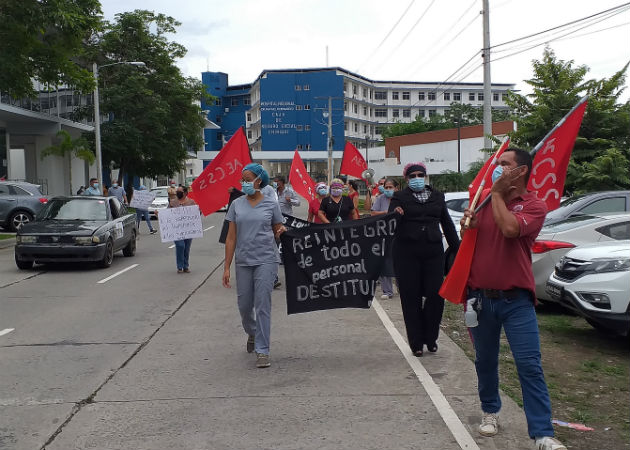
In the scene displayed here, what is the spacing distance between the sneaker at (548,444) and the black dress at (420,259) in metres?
2.71

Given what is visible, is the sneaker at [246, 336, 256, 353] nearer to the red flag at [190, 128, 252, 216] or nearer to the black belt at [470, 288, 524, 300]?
the black belt at [470, 288, 524, 300]

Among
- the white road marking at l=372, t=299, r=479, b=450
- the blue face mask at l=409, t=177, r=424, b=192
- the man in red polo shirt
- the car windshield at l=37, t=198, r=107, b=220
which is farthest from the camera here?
the car windshield at l=37, t=198, r=107, b=220

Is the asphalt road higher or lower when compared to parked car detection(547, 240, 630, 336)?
lower

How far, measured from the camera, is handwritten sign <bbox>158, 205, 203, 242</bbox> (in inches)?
538

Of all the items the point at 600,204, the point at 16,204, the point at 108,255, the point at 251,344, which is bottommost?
the point at 251,344

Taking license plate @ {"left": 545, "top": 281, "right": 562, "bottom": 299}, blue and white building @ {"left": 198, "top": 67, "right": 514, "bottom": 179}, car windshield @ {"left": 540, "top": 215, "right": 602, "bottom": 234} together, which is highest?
blue and white building @ {"left": 198, "top": 67, "right": 514, "bottom": 179}

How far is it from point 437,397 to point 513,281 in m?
1.61

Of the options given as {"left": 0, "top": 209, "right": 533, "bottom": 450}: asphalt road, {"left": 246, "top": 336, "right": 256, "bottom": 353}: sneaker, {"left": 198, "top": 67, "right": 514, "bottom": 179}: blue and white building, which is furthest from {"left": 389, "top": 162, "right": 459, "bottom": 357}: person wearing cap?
{"left": 198, "top": 67, "right": 514, "bottom": 179}: blue and white building

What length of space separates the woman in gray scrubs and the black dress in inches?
49.8

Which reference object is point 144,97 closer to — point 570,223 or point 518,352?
point 570,223

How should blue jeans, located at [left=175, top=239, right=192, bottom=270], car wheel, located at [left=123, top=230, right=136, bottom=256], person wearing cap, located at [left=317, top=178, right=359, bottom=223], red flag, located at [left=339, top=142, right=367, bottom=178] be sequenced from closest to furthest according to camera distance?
1. person wearing cap, located at [left=317, top=178, right=359, bottom=223]
2. blue jeans, located at [left=175, top=239, right=192, bottom=270]
3. car wheel, located at [left=123, top=230, right=136, bottom=256]
4. red flag, located at [left=339, top=142, right=367, bottom=178]

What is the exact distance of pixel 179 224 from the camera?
1369cm

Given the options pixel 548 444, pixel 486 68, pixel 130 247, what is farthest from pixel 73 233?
pixel 486 68

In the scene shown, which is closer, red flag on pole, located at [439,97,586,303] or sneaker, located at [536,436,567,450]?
sneaker, located at [536,436,567,450]
